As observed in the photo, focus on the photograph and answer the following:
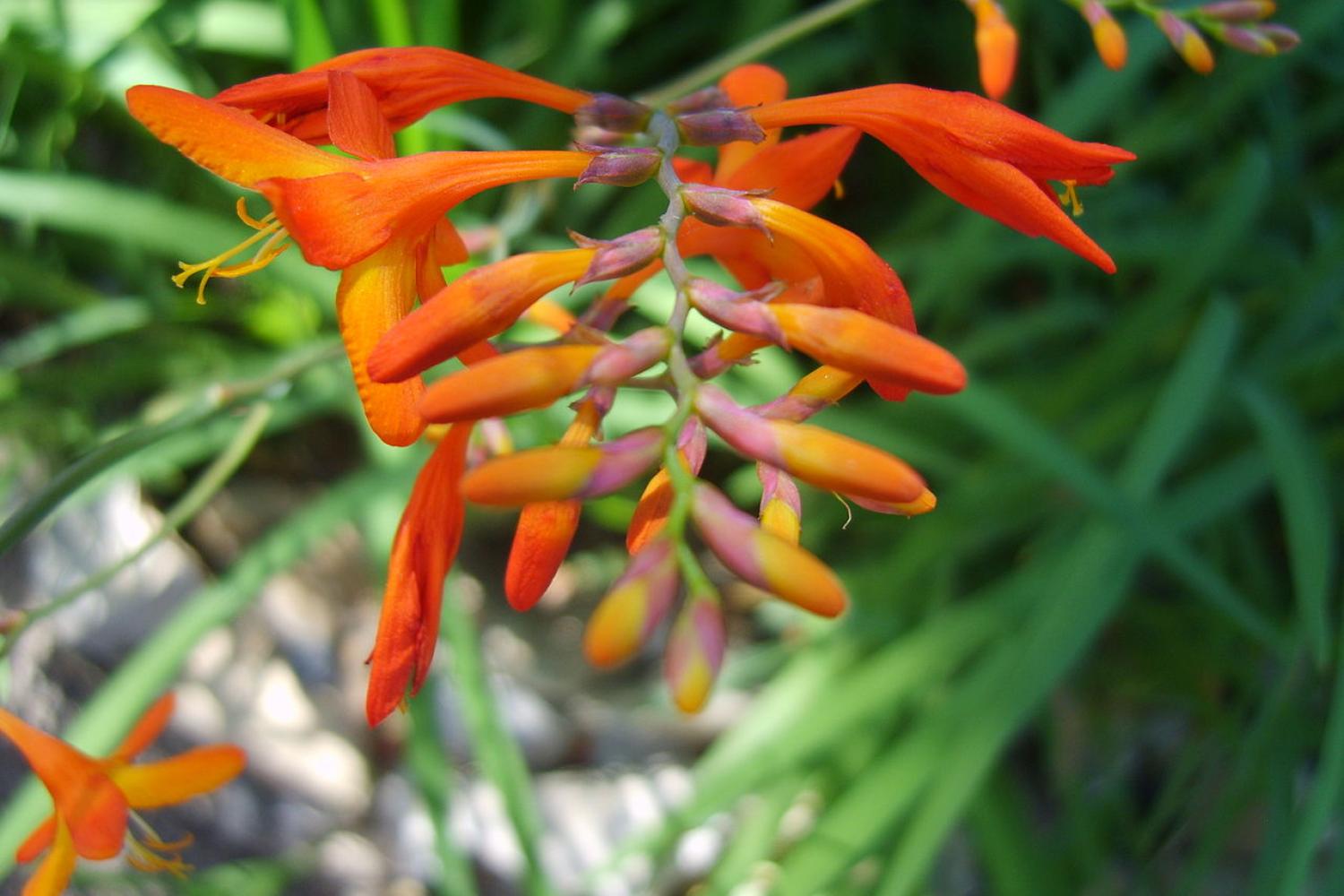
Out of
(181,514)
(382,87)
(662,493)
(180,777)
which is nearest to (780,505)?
(662,493)

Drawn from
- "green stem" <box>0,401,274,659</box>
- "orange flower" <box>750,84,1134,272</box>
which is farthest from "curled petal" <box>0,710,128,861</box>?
"orange flower" <box>750,84,1134,272</box>

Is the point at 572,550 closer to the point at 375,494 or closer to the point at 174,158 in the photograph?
the point at 375,494

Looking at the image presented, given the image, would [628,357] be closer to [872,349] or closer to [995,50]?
[872,349]

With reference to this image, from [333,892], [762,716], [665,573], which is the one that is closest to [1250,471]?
[762,716]

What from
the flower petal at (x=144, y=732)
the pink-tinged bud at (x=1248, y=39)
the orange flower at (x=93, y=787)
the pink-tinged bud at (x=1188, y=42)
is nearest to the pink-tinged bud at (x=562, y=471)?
the orange flower at (x=93, y=787)

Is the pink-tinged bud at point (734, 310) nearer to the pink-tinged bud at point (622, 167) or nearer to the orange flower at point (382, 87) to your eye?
the pink-tinged bud at point (622, 167)

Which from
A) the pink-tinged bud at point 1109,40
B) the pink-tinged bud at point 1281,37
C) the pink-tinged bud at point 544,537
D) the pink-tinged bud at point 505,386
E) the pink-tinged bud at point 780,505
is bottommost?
the pink-tinged bud at point 544,537

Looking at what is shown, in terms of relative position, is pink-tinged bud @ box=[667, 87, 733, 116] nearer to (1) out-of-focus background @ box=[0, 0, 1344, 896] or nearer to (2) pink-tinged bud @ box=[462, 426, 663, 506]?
(2) pink-tinged bud @ box=[462, 426, 663, 506]

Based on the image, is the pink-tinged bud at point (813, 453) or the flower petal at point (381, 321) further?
the flower petal at point (381, 321)
